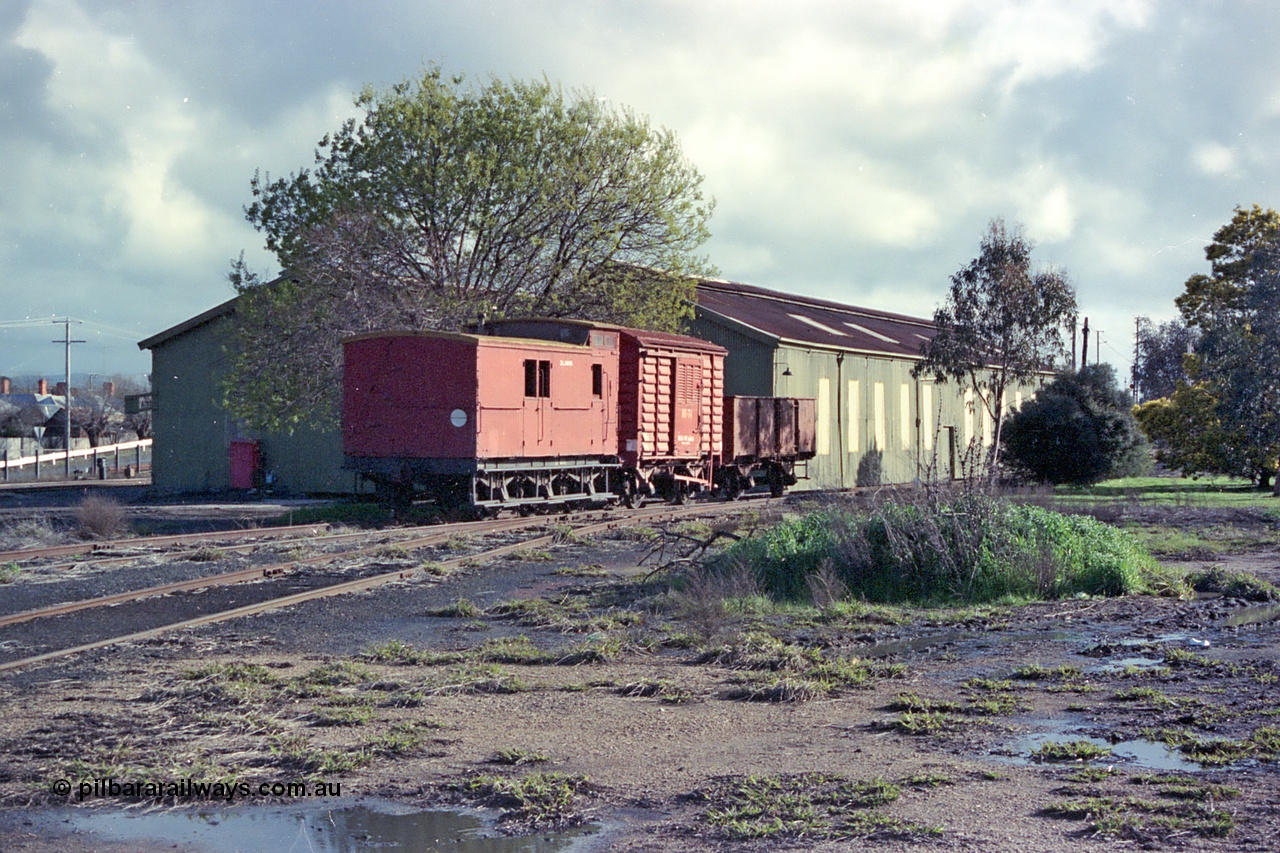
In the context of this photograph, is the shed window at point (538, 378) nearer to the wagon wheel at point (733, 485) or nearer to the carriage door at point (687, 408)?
the carriage door at point (687, 408)

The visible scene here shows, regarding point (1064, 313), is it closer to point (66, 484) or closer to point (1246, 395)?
point (1246, 395)

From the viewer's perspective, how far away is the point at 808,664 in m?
8.53

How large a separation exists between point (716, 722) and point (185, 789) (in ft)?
9.76

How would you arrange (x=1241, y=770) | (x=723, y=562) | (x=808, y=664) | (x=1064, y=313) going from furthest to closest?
(x=1064, y=313), (x=723, y=562), (x=808, y=664), (x=1241, y=770)

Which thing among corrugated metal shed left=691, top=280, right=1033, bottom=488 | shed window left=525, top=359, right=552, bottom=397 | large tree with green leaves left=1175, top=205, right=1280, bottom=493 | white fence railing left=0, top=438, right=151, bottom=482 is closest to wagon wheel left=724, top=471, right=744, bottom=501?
corrugated metal shed left=691, top=280, right=1033, bottom=488

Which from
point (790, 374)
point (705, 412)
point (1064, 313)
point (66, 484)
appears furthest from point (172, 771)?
point (66, 484)

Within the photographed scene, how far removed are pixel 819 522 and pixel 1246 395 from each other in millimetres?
19763

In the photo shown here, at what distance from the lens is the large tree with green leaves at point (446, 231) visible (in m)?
25.5

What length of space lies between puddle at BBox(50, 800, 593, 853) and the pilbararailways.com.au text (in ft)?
0.56

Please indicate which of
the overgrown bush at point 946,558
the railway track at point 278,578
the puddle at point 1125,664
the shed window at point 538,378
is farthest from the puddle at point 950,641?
the shed window at point 538,378

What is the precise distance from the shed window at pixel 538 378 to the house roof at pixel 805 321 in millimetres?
11351

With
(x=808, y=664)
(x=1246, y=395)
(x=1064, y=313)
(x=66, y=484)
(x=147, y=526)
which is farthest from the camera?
(x=66, y=484)

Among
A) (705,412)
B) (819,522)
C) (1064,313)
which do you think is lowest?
(819,522)

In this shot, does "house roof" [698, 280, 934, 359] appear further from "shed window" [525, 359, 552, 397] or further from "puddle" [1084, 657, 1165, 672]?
"puddle" [1084, 657, 1165, 672]
